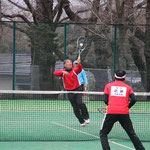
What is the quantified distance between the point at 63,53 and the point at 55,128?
7.99m

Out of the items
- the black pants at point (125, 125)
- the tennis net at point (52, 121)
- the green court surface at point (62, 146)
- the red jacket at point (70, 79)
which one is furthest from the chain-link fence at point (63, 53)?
the black pants at point (125, 125)

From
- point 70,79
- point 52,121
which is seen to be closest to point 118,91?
point 70,79

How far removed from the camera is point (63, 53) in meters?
17.6

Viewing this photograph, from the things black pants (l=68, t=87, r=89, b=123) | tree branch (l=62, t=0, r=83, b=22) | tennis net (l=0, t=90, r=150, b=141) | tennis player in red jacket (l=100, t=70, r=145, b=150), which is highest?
tree branch (l=62, t=0, r=83, b=22)

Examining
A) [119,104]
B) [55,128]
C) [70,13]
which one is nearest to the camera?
[119,104]

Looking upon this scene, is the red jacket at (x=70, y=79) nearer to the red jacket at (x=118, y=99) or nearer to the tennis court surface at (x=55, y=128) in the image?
the tennis court surface at (x=55, y=128)

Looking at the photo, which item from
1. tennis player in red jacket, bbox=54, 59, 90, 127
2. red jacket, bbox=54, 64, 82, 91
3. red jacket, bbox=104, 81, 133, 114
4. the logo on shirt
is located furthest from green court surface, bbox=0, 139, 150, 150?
red jacket, bbox=54, 64, 82, 91

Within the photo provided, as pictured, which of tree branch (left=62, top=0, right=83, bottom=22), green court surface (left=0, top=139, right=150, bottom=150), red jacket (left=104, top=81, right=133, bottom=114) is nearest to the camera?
red jacket (left=104, top=81, right=133, bottom=114)

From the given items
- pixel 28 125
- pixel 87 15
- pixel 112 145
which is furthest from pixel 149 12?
pixel 112 145

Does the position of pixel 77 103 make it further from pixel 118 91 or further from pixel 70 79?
pixel 118 91

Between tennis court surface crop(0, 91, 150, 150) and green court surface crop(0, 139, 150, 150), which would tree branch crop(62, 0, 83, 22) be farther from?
green court surface crop(0, 139, 150, 150)

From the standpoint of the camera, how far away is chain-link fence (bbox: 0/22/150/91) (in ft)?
57.2

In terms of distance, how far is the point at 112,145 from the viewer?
7711 mm

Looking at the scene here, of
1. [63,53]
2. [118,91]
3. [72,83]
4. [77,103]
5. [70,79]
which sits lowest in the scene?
[77,103]
